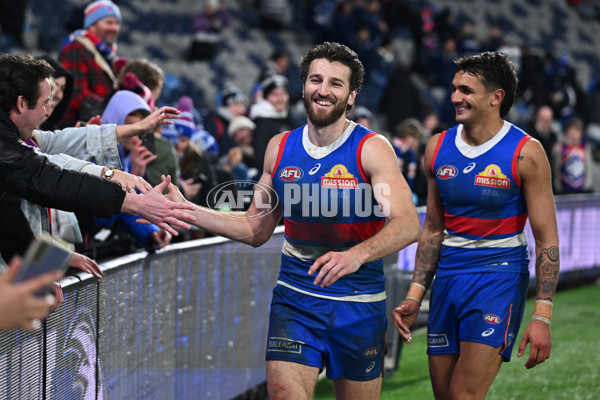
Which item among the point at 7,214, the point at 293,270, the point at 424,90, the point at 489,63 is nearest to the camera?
the point at 7,214

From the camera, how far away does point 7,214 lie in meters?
3.77

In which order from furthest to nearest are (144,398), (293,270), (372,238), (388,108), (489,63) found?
1. (388,108)
2. (144,398)
3. (489,63)
4. (293,270)
5. (372,238)

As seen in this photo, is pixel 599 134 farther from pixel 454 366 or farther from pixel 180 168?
pixel 454 366

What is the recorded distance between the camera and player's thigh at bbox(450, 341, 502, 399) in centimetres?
436

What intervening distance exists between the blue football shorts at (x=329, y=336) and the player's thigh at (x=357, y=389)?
0.08 feet

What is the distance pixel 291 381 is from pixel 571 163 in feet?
33.5

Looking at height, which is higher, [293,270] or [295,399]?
[293,270]

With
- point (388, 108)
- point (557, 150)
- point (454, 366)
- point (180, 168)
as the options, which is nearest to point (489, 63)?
point (454, 366)

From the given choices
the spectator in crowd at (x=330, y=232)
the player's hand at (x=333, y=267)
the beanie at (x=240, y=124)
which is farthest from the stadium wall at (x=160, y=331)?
the beanie at (x=240, y=124)

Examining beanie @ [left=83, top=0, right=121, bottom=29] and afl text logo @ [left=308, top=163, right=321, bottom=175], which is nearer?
afl text logo @ [left=308, top=163, right=321, bottom=175]

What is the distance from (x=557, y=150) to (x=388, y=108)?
395cm

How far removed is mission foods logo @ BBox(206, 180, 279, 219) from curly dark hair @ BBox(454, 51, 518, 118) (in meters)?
1.26

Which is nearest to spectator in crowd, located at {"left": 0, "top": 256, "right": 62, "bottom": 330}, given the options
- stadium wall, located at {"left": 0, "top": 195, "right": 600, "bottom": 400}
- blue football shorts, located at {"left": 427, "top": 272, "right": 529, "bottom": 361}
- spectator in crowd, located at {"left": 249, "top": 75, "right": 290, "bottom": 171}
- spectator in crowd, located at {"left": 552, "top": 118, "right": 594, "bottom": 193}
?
stadium wall, located at {"left": 0, "top": 195, "right": 600, "bottom": 400}

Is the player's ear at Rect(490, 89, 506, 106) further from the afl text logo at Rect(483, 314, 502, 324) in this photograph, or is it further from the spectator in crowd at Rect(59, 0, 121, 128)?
the spectator in crowd at Rect(59, 0, 121, 128)
